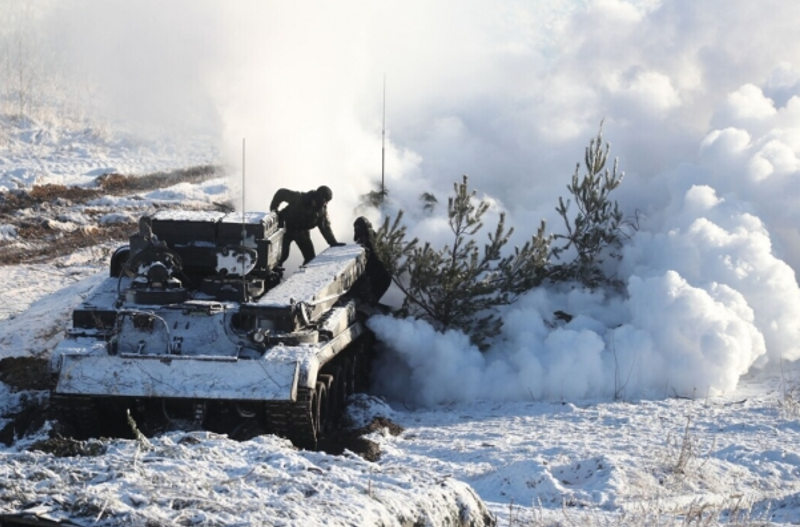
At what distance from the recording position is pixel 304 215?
15.8 m

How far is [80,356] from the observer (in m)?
11.3

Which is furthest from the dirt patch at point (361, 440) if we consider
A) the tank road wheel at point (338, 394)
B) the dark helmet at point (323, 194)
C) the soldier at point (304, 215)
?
the dark helmet at point (323, 194)

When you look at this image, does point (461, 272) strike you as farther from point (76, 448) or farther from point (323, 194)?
point (76, 448)

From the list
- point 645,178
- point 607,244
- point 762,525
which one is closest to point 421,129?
point 645,178

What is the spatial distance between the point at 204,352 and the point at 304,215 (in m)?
4.31

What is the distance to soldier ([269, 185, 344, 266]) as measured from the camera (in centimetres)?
1572

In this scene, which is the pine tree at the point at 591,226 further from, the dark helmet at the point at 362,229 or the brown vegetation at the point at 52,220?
the brown vegetation at the point at 52,220

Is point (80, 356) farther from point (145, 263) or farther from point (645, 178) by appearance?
point (645, 178)

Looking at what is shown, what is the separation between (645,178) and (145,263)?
10075 millimetres

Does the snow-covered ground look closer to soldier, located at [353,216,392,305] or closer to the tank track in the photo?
the tank track

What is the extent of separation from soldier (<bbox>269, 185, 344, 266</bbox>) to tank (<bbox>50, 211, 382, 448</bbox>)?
2.18 m

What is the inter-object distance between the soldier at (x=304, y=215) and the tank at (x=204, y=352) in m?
2.18

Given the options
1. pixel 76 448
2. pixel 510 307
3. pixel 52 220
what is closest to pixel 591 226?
pixel 510 307

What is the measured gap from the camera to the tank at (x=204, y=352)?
11.2 metres
